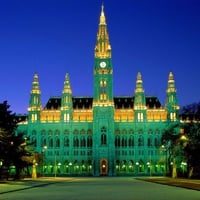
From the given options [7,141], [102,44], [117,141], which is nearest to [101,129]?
[117,141]

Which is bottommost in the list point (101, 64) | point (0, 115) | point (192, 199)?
point (192, 199)

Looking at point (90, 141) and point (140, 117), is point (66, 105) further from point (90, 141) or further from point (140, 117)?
point (140, 117)

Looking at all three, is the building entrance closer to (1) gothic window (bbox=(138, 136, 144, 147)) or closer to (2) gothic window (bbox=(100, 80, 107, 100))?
(1) gothic window (bbox=(138, 136, 144, 147))

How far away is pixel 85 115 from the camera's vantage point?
15725 centimetres

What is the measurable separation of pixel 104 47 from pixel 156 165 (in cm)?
4060

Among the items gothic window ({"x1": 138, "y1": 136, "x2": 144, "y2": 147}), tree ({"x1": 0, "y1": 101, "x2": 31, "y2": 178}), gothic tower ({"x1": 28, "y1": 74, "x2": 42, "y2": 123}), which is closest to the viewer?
tree ({"x1": 0, "y1": 101, "x2": 31, "y2": 178})

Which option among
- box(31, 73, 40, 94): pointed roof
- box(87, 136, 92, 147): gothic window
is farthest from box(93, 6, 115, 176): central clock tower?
box(31, 73, 40, 94): pointed roof

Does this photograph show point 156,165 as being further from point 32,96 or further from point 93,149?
point 32,96

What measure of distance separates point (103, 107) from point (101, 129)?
6.92 metres

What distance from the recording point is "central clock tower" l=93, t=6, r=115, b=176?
149 metres

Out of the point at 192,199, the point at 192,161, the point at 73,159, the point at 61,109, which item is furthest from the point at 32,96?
the point at 192,199

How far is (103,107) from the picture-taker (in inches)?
5999

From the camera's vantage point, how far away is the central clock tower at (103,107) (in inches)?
5856

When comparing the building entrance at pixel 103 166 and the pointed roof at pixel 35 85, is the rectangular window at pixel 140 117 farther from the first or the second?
the pointed roof at pixel 35 85
